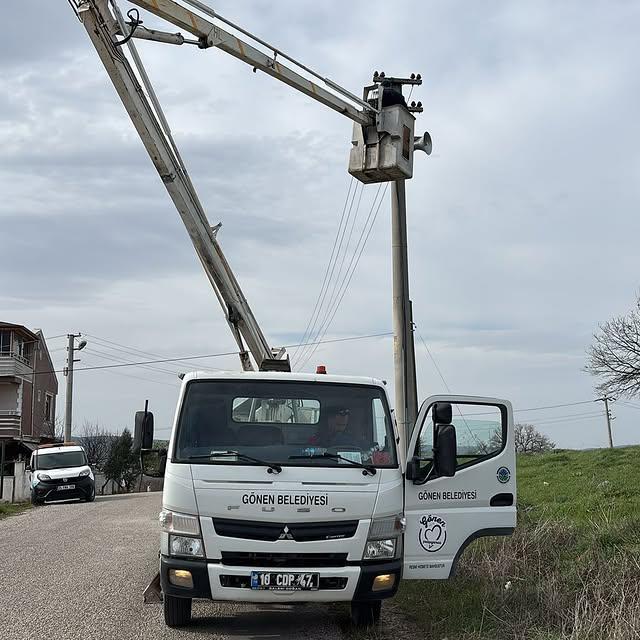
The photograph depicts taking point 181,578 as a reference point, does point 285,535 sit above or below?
above

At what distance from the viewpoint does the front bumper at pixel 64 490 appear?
2706 cm

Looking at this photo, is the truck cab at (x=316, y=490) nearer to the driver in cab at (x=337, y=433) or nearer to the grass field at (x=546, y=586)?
the driver in cab at (x=337, y=433)

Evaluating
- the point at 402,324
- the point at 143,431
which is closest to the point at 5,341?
the point at 402,324

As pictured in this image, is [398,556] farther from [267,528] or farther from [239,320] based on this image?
[239,320]

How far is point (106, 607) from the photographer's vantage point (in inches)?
338

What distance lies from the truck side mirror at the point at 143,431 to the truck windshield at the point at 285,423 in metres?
0.50

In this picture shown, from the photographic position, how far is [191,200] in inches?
519


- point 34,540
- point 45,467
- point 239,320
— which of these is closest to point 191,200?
point 239,320

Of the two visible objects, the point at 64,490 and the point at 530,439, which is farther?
the point at 530,439

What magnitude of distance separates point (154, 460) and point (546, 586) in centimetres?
364

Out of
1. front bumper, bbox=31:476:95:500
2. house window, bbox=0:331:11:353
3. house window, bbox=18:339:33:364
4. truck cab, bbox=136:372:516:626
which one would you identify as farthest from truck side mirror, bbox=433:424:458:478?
house window, bbox=18:339:33:364

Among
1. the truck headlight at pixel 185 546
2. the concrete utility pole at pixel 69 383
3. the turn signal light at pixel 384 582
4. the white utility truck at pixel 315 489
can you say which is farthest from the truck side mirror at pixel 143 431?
the concrete utility pole at pixel 69 383

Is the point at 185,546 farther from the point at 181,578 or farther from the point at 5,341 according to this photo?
the point at 5,341

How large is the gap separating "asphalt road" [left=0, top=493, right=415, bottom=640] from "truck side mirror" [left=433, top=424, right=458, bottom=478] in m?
1.47
